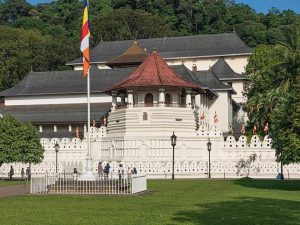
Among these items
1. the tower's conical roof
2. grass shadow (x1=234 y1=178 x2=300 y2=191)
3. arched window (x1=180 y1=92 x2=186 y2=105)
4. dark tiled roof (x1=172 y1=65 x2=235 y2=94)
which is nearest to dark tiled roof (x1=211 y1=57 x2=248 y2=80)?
dark tiled roof (x1=172 y1=65 x2=235 y2=94)

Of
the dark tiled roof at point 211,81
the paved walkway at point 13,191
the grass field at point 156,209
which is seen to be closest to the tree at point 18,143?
the paved walkway at point 13,191

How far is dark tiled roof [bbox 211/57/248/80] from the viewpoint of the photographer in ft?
280

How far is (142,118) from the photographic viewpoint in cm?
5534

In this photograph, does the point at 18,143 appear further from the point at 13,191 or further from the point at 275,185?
the point at 275,185

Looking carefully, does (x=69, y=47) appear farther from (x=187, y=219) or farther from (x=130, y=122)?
(x=187, y=219)

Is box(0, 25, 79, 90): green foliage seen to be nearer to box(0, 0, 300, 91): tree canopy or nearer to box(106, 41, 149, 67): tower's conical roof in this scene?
box(0, 0, 300, 91): tree canopy

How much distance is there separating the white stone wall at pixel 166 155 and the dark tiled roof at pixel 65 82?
17.5 meters

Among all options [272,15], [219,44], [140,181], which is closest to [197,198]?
[140,181]

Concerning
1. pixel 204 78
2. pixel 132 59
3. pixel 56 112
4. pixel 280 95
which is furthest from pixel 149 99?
pixel 132 59

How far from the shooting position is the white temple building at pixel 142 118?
49.8m

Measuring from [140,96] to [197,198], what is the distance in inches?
1227

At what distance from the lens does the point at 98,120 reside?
6550 cm

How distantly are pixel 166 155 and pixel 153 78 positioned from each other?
833 cm

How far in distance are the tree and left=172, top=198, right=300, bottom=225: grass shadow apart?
26210 millimetres
